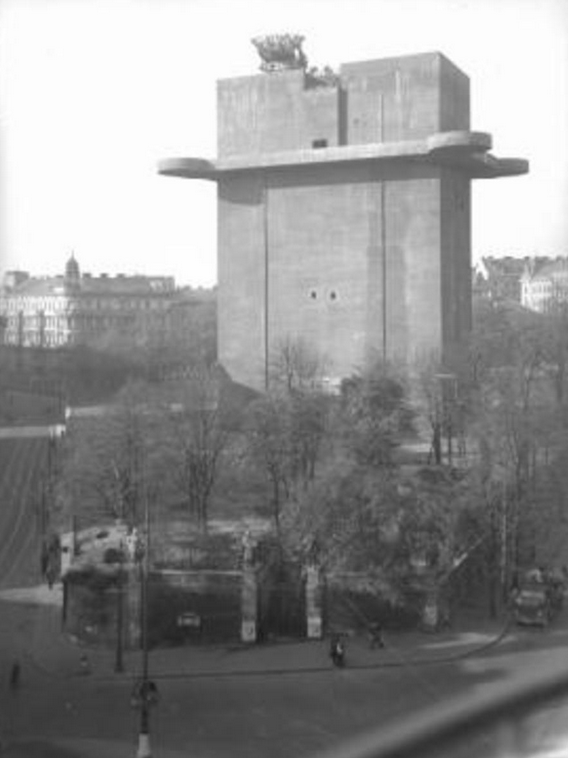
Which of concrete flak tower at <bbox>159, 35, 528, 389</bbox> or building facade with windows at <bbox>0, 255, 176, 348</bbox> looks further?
building facade with windows at <bbox>0, 255, 176, 348</bbox>

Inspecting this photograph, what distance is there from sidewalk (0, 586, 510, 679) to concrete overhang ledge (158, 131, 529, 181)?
10587 mm

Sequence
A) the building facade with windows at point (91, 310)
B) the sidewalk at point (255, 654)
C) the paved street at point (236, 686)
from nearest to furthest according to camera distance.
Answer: the paved street at point (236, 686)
the sidewalk at point (255, 654)
the building facade with windows at point (91, 310)

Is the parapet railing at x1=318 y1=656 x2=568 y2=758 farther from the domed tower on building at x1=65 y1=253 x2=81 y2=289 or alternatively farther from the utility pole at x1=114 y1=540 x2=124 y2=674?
the domed tower on building at x1=65 y1=253 x2=81 y2=289

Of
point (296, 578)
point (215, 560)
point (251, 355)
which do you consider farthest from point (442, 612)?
point (251, 355)

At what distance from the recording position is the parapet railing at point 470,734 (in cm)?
147

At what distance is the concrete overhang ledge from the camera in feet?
61.8

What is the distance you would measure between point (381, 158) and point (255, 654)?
11.9 m

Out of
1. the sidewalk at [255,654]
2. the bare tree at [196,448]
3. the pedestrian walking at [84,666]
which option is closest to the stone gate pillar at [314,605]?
the sidewalk at [255,654]

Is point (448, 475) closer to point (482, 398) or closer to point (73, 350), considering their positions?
point (482, 398)

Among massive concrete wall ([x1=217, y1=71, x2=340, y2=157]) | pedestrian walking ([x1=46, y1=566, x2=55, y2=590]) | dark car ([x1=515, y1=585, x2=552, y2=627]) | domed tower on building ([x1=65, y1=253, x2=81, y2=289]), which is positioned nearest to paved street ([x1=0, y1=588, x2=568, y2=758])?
dark car ([x1=515, y1=585, x2=552, y2=627])

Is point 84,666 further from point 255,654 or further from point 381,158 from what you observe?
point 381,158

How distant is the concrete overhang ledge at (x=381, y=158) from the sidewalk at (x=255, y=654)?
10.6 metres

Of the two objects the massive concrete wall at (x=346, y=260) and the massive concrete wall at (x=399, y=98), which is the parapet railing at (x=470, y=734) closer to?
the massive concrete wall at (x=346, y=260)

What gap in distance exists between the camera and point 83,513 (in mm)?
12500
